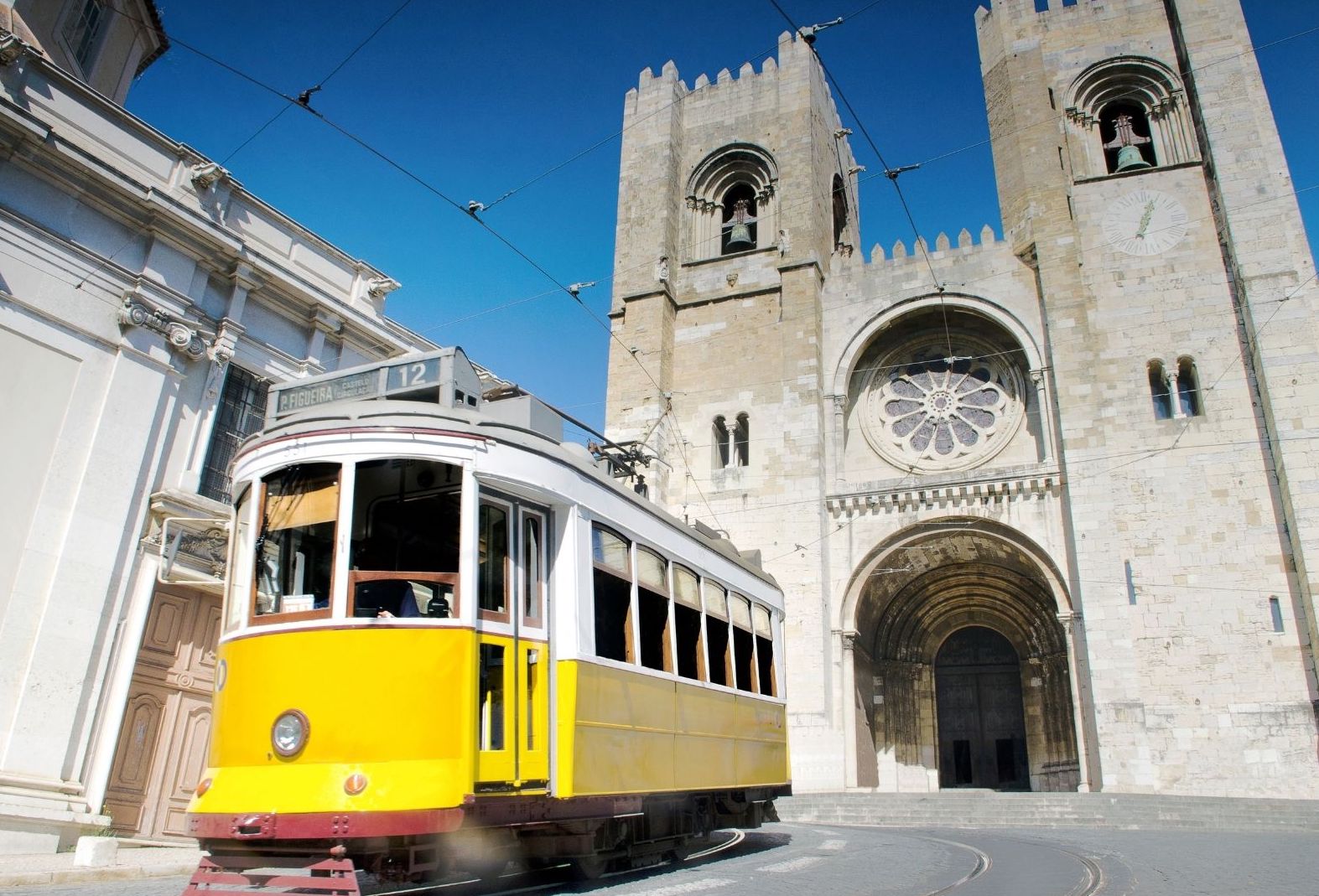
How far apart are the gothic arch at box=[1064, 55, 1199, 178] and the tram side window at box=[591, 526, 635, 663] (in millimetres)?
17840

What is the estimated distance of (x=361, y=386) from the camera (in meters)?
6.32

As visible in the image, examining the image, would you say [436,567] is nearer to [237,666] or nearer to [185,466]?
[237,666]

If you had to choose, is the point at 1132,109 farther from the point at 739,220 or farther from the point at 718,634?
the point at 718,634

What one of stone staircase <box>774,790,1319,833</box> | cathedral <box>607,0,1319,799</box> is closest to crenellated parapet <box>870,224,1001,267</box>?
cathedral <box>607,0,1319,799</box>

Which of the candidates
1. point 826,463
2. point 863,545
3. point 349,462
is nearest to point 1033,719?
point 863,545

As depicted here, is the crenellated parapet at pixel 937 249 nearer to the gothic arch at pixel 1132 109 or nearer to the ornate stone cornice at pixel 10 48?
the gothic arch at pixel 1132 109

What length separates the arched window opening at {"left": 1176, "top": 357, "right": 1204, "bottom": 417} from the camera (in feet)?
56.9

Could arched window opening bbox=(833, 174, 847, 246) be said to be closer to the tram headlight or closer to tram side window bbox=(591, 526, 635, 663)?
tram side window bbox=(591, 526, 635, 663)

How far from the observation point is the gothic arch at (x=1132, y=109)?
1980 cm

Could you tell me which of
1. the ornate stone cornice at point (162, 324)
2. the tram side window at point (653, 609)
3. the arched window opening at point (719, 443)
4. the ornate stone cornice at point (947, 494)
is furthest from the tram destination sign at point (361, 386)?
the arched window opening at point (719, 443)

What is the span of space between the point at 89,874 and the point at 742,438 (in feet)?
53.4

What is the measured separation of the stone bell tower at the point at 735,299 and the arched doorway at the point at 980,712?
23.0 ft

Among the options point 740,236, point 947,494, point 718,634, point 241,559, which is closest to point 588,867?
point 718,634

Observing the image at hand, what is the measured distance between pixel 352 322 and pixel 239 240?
2.07 metres
